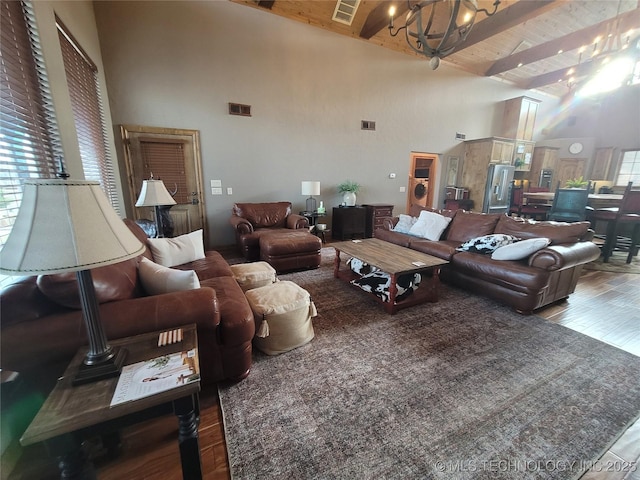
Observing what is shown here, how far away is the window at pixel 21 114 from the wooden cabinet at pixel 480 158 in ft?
26.3

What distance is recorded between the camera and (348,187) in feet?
18.3

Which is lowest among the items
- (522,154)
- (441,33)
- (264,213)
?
(264,213)

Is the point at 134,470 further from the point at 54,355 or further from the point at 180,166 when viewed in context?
the point at 180,166

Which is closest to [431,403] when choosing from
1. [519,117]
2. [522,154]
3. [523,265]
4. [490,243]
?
[523,265]

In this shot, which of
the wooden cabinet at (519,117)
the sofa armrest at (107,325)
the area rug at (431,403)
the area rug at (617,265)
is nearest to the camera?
the sofa armrest at (107,325)

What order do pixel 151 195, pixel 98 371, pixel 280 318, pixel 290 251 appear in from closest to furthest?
pixel 98 371 → pixel 280 318 → pixel 151 195 → pixel 290 251

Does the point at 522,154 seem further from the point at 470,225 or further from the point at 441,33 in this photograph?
the point at 441,33

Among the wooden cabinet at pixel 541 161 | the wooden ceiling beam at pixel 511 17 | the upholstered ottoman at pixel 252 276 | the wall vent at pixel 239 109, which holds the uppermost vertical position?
the wooden ceiling beam at pixel 511 17

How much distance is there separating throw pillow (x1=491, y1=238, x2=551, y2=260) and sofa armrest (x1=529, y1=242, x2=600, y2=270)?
0.17 ft

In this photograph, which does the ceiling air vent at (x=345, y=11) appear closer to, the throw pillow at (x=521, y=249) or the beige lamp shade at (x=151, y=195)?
the beige lamp shade at (x=151, y=195)

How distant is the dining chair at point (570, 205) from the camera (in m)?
4.28

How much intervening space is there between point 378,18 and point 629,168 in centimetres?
896

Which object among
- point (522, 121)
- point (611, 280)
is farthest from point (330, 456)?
point (522, 121)

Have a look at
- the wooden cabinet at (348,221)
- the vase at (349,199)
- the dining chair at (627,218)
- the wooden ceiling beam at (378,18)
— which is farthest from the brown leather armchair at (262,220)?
the dining chair at (627,218)
